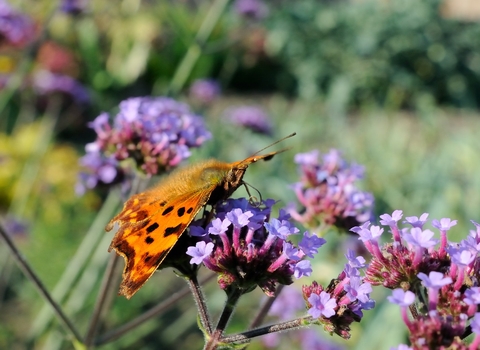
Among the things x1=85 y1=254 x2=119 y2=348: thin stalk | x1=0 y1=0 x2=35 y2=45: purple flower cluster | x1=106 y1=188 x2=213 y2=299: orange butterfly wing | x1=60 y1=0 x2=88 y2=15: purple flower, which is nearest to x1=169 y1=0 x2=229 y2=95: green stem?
x1=60 y1=0 x2=88 y2=15: purple flower

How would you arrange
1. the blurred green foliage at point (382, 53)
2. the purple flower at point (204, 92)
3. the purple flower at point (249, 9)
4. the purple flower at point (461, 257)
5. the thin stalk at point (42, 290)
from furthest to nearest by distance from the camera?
the blurred green foliage at point (382, 53) < the purple flower at point (204, 92) < the purple flower at point (249, 9) < the thin stalk at point (42, 290) < the purple flower at point (461, 257)

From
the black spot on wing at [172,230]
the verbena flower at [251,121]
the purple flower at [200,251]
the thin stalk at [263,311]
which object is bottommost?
the verbena flower at [251,121]

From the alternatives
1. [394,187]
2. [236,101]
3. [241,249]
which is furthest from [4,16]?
[236,101]

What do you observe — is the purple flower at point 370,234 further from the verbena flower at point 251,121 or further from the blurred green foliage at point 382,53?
the blurred green foliage at point 382,53

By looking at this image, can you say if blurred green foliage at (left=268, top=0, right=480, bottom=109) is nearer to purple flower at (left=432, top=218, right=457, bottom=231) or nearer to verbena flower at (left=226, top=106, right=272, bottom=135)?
verbena flower at (left=226, top=106, right=272, bottom=135)

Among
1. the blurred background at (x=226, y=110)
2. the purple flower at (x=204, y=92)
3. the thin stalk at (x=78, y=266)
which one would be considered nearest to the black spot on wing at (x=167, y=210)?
the blurred background at (x=226, y=110)

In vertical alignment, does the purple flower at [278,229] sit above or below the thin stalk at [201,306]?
above

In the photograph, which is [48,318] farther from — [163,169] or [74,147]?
[74,147]
